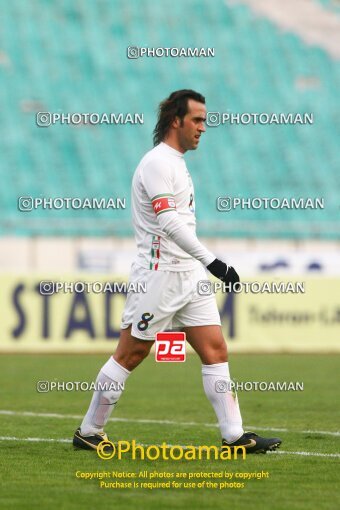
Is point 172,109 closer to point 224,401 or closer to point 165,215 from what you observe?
point 165,215

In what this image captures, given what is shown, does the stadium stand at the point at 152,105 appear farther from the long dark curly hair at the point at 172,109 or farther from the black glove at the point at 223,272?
the black glove at the point at 223,272

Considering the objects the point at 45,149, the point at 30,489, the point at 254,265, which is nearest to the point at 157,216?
the point at 30,489

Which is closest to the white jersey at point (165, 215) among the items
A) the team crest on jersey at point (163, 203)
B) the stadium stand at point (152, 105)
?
the team crest on jersey at point (163, 203)

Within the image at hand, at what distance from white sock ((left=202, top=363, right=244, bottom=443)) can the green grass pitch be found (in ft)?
0.71

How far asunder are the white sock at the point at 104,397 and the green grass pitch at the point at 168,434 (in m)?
0.17

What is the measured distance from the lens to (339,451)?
7.14 metres

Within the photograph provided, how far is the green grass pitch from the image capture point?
5395mm

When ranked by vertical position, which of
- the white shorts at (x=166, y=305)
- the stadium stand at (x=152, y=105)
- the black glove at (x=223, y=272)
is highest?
the stadium stand at (x=152, y=105)

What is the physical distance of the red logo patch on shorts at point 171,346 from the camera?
22.6 feet

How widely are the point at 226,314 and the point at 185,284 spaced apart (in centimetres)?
1140

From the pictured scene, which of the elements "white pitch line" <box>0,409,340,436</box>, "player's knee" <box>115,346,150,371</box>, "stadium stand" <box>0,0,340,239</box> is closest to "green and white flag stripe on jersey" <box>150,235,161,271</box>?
"player's knee" <box>115,346,150,371</box>

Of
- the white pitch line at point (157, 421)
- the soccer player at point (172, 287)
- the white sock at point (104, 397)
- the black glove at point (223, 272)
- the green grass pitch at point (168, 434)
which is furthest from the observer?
the white pitch line at point (157, 421)

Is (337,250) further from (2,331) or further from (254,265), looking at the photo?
(2,331)

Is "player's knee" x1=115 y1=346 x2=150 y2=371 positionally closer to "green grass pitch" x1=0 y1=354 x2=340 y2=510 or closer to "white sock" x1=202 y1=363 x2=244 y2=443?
"white sock" x1=202 y1=363 x2=244 y2=443
